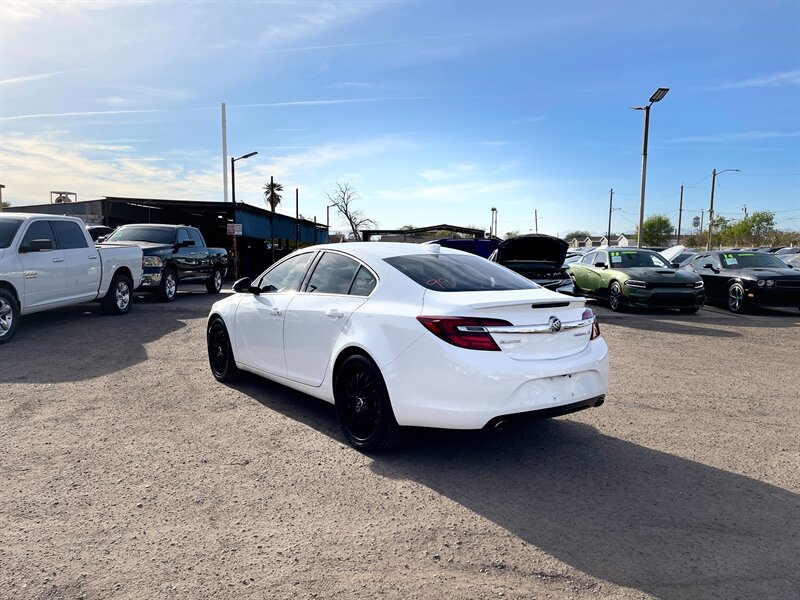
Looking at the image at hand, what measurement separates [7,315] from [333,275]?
21.3 feet

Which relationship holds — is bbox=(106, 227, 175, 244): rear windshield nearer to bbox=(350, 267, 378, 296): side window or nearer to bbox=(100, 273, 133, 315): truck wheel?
bbox=(100, 273, 133, 315): truck wheel

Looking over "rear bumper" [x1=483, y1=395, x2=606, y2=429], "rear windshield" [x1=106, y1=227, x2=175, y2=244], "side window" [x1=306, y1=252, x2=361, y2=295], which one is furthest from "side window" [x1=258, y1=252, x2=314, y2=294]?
"rear windshield" [x1=106, y1=227, x2=175, y2=244]

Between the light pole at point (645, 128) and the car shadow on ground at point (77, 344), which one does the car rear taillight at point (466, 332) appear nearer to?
the car shadow on ground at point (77, 344)

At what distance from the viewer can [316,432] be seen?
479cm

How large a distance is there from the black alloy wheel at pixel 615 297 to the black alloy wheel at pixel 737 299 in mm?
2967

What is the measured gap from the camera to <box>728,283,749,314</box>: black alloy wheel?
44.3 ft

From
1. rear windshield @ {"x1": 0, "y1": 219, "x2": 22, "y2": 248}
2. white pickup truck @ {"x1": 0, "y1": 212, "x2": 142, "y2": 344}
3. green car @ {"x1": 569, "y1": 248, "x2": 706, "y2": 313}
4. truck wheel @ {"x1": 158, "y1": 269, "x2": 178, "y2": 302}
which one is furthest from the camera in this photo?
truck wheel @ {"x1": 158, "y1": 269, "x2": 178, "y2": 302}

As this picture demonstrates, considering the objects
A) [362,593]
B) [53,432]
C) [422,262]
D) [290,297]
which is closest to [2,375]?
[53,432]

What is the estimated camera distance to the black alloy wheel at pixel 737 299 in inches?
531

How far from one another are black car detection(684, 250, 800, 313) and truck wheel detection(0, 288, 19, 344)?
14793mm

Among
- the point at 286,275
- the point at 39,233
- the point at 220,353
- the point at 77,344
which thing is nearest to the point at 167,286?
the point at 39,233

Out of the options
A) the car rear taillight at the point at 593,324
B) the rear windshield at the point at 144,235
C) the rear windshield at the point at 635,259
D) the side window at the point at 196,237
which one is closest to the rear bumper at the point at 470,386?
the car rear taillight at the point at 593,324

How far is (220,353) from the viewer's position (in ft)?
20.8

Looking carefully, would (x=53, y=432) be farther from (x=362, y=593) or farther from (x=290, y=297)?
(x=362, y=593)
